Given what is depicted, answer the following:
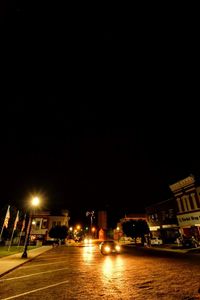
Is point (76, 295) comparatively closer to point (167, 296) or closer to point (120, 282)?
point (120, 282)

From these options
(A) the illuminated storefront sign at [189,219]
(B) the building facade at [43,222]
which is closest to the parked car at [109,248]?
(A) the illuminated storefront sign at [189,219]

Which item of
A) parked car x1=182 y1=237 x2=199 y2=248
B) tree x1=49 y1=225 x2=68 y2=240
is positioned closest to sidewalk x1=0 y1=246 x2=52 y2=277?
parked car x1=182 y1=237 x2=199 y2=248

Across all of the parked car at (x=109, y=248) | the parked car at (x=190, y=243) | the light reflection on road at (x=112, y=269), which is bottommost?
the light reflection on road at (x=112, y=269)

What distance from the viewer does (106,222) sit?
118 m

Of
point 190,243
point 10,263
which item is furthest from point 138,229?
point 10,263

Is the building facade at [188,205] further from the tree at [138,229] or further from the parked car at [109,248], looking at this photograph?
the parked car at [109,248]

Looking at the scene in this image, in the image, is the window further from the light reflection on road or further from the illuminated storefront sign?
the light reflection on road

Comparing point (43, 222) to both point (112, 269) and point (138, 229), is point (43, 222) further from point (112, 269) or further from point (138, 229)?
point (112, 269)

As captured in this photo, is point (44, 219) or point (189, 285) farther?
point (44, 219)

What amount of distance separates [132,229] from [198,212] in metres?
15.8

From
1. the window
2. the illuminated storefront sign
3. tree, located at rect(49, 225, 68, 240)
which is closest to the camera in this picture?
the illuminated storefront sign

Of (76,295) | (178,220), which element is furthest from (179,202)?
(76,295)

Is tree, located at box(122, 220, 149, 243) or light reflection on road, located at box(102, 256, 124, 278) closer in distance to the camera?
light reflection on road, located at box(102, 256, 124, 278)

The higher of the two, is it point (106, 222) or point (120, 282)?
point (106, 222)
